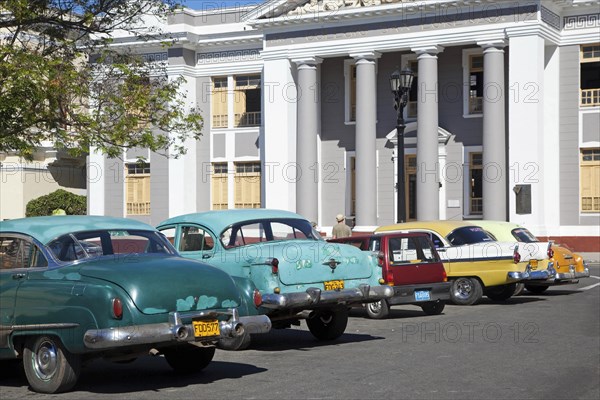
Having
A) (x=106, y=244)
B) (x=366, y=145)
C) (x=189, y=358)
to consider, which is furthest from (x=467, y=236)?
(x=366, y=145)

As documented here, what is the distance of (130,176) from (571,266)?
3044 centimetres

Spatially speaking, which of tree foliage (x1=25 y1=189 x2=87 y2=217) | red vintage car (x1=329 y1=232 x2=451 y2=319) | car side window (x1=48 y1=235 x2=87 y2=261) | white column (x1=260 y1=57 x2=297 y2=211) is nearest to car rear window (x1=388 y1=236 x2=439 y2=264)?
red vintage car (x1=329 y1=232 x2=451 y2=319)

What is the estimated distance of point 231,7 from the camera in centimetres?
4803

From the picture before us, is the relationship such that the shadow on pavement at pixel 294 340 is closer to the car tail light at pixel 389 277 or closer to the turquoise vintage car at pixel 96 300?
the car tail light at pixel 389 277

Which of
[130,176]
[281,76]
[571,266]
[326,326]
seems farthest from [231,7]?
[326,326]

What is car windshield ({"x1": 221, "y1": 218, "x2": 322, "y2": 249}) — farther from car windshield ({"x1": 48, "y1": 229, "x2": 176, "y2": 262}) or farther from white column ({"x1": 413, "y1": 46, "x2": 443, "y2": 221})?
white column ({"x1": 413, "y1": 46, "x2": 443, "y2": 221})

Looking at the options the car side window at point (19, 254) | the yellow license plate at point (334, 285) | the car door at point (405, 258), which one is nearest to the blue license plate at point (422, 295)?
the car door at point (405, 258)

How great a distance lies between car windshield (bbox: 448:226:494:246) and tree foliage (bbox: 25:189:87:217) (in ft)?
95.0

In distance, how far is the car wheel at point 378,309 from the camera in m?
18.6

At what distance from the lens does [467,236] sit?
21.3 m

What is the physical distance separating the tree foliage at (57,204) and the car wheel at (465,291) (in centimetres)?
2904

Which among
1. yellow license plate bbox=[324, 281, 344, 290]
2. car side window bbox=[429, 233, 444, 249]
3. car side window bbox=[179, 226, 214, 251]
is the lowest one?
yellow license plate bbox=[324, 281, 344, 290]

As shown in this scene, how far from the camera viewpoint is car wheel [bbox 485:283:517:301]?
2212 cm

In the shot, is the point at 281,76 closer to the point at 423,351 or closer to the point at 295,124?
the point at 295,124
